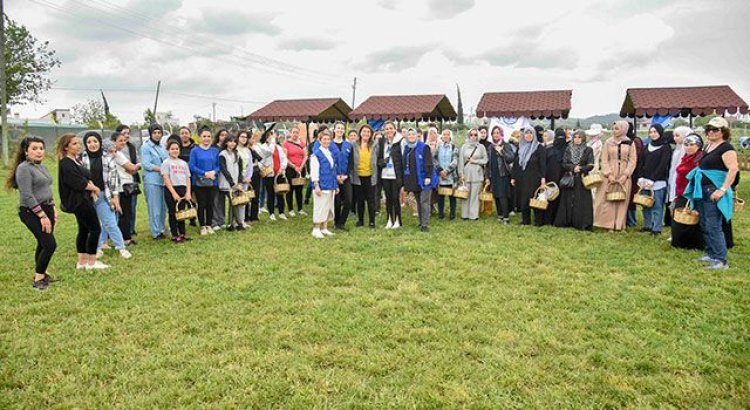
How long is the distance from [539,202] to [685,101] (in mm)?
7539

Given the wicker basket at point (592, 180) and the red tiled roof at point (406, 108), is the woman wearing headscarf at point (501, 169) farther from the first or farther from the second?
the red tiled roof at point (406, 108)

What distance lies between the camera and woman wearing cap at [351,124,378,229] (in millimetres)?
8500

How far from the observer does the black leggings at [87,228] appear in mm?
5523

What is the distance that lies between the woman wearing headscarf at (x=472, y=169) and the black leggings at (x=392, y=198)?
4.75 ft

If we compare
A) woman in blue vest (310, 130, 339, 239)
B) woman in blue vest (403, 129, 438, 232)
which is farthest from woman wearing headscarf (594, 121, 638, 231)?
woman in blue vest (310, 130, 339, 239)

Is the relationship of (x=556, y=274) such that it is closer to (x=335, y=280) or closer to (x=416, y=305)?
(x=416, y=305)

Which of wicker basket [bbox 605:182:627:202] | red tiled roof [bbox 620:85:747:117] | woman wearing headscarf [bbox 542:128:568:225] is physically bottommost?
wicker basket [bbox 605:182:627:202]

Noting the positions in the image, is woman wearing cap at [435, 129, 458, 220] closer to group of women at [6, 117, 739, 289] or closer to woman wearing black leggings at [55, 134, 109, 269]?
group of women at [6, 117, 739, 289]

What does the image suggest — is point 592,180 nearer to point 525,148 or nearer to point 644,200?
point 644,200

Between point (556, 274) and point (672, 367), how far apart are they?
228 cm

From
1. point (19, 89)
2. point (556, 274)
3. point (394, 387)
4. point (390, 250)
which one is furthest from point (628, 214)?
point (19, 89)

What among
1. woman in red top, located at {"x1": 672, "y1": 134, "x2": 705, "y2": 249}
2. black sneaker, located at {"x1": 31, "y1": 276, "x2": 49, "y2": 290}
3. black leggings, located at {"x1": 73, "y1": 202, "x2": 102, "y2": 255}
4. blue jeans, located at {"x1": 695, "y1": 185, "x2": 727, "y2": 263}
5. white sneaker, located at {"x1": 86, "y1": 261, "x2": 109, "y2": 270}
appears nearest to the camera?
black sneaker, located at {"x1": 31, "y1": 276, "x2": 49, "y2": 290}

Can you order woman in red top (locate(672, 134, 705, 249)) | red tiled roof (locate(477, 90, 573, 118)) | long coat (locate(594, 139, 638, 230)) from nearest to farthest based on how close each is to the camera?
woman in red top (locate(672, 134, 705, 249)) → long coat (locate(594, 139, 638, 230)) → red tiled roof (locate(477, 90, 573, 118))

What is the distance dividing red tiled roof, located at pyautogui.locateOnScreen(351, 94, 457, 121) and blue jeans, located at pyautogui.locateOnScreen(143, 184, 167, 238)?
966cm
